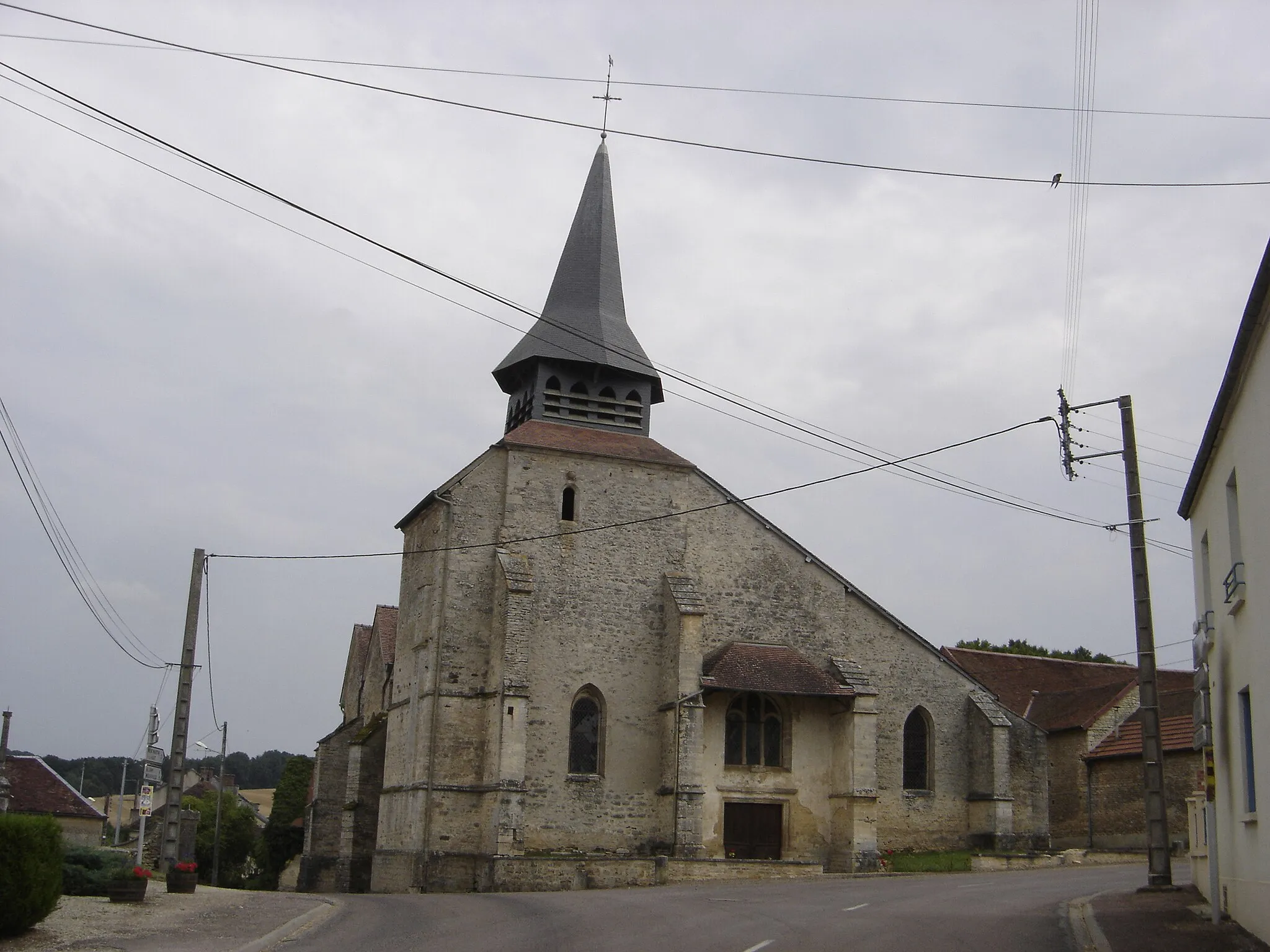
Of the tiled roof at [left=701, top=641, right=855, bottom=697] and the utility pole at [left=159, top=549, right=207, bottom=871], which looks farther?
the tiled roof at [left=701, top=641, right=855, bottom=697]

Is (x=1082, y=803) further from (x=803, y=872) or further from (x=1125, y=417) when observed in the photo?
(x=1125, y=417)

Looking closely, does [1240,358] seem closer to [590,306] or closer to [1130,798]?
[590,306]

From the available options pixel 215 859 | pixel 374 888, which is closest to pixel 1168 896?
pixel 374 888

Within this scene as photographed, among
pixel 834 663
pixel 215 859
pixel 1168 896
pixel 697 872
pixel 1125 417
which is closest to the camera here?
pixel 1168 896

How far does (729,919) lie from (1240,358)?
9.19 m

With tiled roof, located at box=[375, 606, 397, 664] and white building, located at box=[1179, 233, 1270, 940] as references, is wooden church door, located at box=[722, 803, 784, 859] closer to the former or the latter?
tiled roof, located at box=[375, 606, 397, 664]

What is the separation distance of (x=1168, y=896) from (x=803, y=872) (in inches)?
421

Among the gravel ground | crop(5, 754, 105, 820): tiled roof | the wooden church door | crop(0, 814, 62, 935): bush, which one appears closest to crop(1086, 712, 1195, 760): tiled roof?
the wooden church door

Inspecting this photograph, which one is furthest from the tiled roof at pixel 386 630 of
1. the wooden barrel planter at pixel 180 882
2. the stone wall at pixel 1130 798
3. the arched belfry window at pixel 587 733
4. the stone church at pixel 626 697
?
the stone wall at pixel 1130 798

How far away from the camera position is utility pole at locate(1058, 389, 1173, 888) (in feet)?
56.6

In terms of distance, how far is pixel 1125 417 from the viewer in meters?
19.1

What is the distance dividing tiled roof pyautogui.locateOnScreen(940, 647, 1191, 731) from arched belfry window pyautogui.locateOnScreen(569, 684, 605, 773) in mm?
14581

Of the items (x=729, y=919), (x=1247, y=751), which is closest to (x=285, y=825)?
(x=729, y=919)

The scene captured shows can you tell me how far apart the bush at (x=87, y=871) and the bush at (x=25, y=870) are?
553cm
